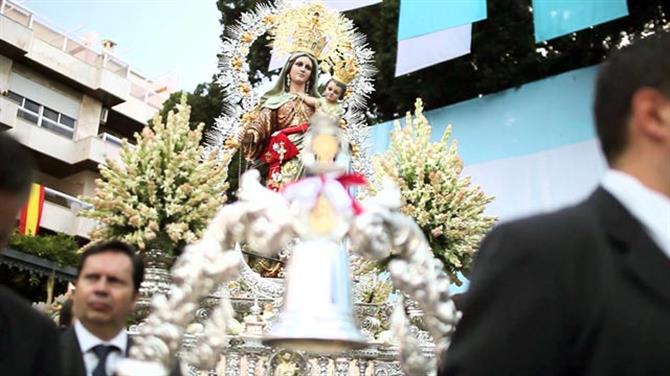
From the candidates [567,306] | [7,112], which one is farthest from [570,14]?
[7,112]

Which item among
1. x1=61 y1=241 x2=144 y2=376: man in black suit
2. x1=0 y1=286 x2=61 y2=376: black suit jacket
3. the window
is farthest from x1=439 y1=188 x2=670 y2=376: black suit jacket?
the window

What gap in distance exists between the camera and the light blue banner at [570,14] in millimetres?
7289

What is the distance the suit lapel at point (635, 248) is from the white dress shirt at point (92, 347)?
1316 mm

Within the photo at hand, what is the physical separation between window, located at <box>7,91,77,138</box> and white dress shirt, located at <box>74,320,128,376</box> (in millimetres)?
16603

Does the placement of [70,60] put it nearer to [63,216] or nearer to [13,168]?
[63,216]

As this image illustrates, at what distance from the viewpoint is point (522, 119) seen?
32.7 ft

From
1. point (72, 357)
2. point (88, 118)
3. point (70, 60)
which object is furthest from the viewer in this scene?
point (88, 118)

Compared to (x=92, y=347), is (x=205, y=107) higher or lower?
higher

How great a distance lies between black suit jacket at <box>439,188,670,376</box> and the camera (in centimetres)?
91

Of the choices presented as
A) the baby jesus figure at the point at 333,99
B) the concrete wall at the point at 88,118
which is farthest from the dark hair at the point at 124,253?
the concrete wall at the point at 88,118

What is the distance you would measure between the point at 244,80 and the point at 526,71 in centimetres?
632

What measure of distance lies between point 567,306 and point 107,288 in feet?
4.58

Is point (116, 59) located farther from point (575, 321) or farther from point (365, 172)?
point (575, 321)

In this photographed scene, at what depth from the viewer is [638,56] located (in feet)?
3.43
